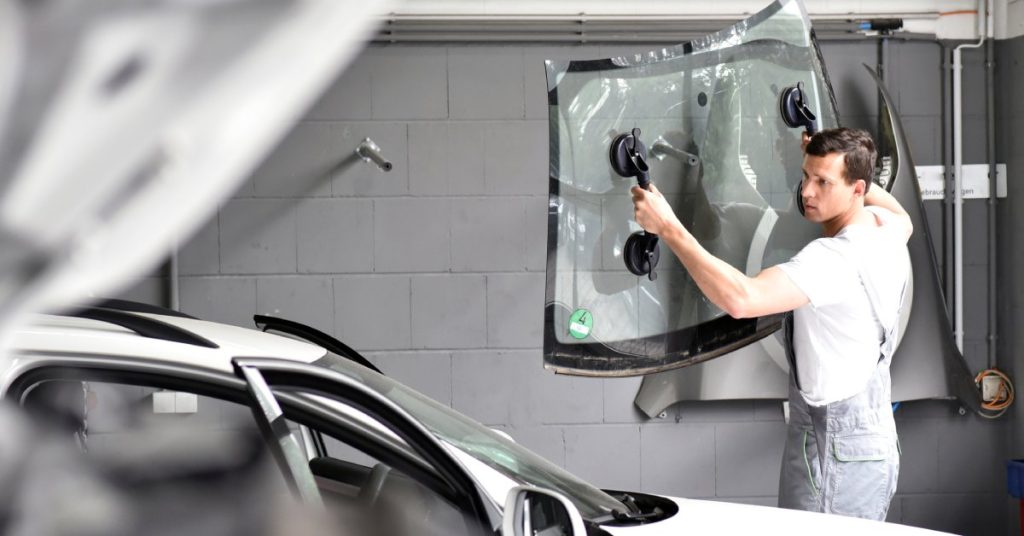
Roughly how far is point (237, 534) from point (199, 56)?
1322 mm

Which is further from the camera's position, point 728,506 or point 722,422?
point 722,422

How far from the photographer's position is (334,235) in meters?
4.43

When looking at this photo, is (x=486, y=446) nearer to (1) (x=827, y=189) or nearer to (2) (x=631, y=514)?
(2) (x=631, y=514)

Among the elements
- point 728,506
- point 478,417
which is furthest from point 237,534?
point 478,417

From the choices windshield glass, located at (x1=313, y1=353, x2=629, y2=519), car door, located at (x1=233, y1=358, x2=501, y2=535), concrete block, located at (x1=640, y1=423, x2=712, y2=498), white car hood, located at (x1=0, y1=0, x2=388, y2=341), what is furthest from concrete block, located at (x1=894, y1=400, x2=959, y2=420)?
white car hood, located at (x1=0, y1=0, x2=388, y2=341)

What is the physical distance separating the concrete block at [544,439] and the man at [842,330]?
181 cm

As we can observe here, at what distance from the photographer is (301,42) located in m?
0.50

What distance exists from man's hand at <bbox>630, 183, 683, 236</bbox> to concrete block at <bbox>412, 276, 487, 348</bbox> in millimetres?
2068

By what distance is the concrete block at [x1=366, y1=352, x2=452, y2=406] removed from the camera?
4.47 m

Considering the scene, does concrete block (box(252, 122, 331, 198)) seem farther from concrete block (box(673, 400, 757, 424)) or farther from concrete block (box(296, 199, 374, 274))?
concrete block (box(673, 400, 757, 424))

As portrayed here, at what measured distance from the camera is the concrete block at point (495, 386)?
14.8 feet

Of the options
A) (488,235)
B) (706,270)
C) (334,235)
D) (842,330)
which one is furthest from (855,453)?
(334,235)

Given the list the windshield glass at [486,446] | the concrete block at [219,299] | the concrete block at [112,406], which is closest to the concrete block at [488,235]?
the concrete block at [219,299]

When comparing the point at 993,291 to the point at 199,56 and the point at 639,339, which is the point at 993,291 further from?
the point at 199,56
